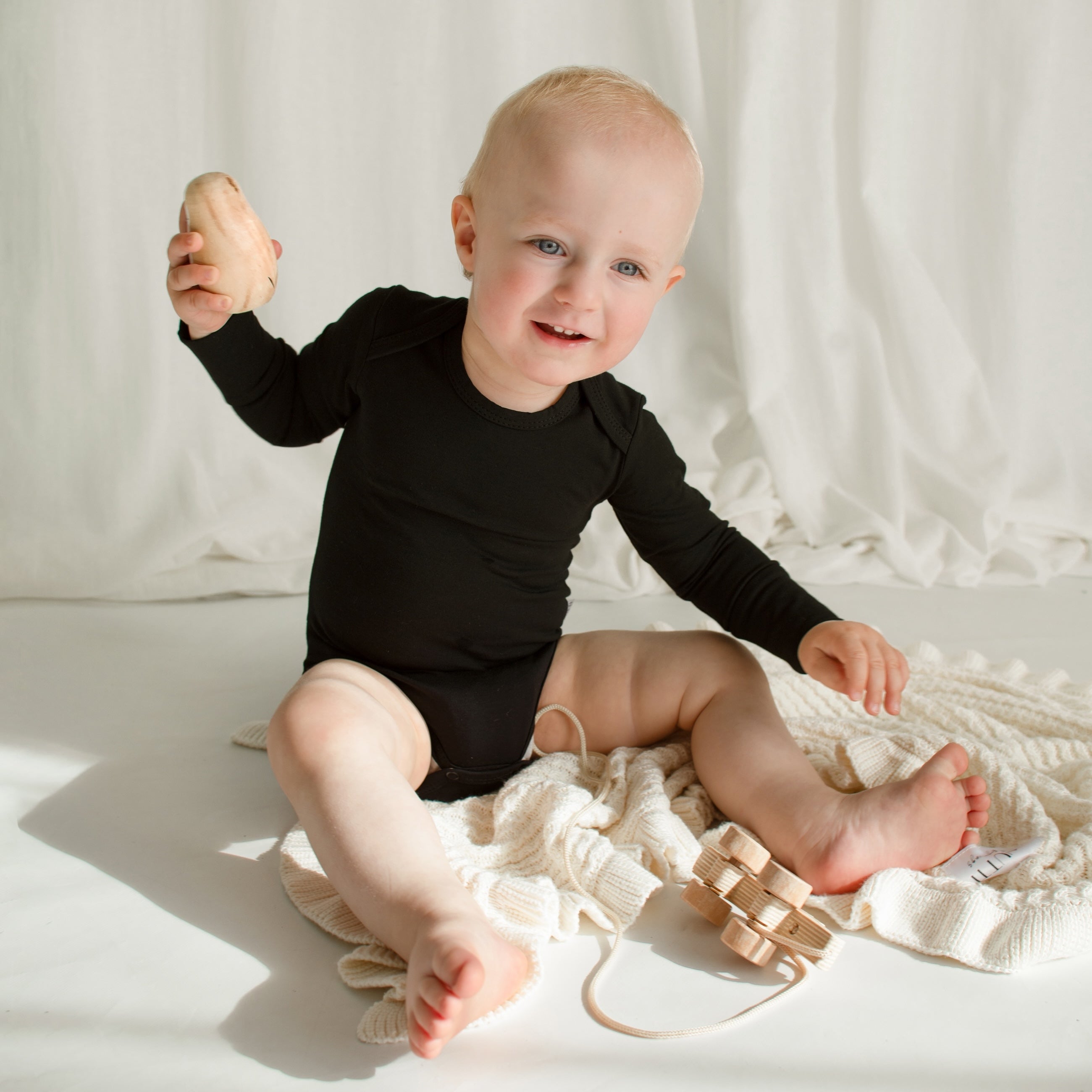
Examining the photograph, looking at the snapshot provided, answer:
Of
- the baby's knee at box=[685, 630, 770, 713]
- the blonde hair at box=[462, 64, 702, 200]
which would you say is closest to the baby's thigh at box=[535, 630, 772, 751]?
the baby's knee at box=[685, 630, 770, 713]

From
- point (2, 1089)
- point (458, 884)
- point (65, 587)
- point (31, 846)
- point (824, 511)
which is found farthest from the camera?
point (824, 511)

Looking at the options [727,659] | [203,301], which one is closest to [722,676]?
[727,659]

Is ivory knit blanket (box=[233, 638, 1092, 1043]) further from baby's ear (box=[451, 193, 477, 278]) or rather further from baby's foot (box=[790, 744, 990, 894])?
baby's ear (box=[451, 193, 477, 278])

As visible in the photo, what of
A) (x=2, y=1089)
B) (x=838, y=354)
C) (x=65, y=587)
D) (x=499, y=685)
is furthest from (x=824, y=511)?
(x=2, y=1089)

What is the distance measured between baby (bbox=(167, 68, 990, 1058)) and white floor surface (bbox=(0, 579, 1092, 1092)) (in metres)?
0.07

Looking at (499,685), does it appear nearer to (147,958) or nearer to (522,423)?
(522,423)

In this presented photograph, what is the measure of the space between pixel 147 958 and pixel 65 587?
2.69ft

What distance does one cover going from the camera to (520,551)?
1086 mm

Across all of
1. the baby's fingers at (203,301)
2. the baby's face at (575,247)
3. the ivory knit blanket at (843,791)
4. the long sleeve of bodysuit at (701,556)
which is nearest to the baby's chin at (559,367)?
the baby's face at (575,247)

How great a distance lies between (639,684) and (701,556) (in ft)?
0.48

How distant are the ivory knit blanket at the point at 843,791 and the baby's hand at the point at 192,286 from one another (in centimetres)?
41

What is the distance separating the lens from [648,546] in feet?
3.92

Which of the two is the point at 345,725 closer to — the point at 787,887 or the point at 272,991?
the point at 272,991

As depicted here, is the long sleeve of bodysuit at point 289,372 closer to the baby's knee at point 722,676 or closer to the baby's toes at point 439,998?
the baby's knee at point 722,676
